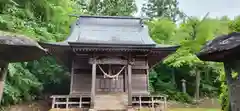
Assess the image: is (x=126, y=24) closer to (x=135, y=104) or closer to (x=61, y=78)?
(x=135, y=104)

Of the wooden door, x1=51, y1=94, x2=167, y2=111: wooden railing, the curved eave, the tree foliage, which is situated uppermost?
the tree foliage

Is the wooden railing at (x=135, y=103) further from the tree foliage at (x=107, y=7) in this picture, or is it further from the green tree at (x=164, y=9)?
the green tree at (x=164, y=9)

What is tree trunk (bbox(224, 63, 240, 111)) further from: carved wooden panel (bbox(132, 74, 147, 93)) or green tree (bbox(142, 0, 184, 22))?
green tree (bbox(142, 0, 184, 22))

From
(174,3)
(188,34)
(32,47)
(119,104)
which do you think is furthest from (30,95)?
(174,3)

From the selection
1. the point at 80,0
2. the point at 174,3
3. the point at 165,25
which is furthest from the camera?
the point at 174,3

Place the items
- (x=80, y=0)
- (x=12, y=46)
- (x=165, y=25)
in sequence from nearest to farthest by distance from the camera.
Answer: (x=12, y=46)
(x=165, y=25)
(x=80, y=0)

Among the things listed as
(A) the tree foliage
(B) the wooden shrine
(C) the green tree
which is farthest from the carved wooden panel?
(C) the green tree

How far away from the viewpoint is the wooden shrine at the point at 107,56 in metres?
9.02

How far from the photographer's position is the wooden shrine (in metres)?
9.02

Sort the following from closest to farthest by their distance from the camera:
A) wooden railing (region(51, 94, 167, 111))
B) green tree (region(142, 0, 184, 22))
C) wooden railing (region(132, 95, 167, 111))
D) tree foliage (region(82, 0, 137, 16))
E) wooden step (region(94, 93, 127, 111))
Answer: wooden step (region(94, 93, 127, 111)) < wooden railing (region(51, 94, 167, 111)) < wooden railing (region(132, 95, 167, 111)) < tree foliage (region(82, 0, 137, 16)) < green tree (region(142, 0, 184, 22))

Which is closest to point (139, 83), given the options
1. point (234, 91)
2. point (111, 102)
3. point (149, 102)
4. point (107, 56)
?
point (149, 102)

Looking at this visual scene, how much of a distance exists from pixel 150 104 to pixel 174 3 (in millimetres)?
26584

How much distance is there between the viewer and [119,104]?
936 centimetres

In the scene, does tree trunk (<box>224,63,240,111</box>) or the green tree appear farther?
the green tree
